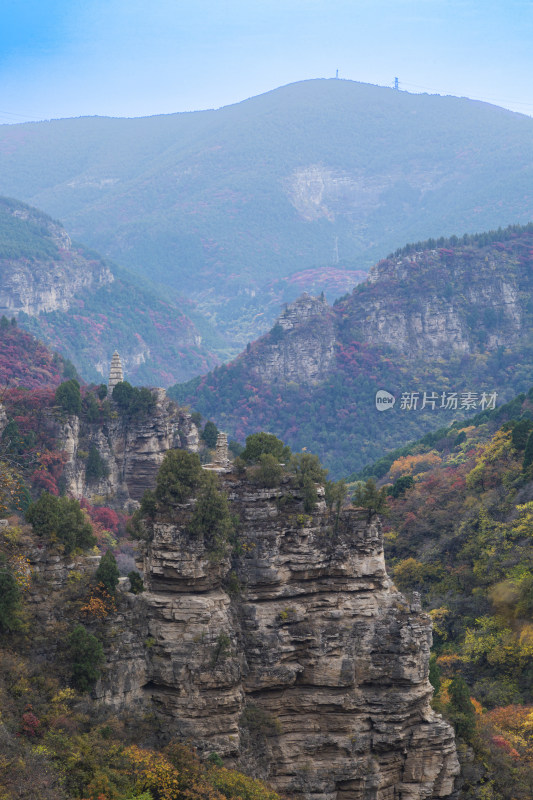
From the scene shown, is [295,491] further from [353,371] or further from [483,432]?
[353,371]

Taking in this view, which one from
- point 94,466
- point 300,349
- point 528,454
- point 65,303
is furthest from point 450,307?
point 528,454

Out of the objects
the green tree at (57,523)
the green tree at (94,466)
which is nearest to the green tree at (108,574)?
the green tree at (57,523)

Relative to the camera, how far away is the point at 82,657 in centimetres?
3225

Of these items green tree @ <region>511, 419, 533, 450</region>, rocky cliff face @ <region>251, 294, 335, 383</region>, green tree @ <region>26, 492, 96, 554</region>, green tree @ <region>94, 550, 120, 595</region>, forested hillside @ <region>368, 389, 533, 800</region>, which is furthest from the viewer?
rocky cliff face @ <region>251, 294, 335, 383</region>

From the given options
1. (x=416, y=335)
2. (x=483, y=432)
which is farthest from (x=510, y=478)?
(x=416, y=335)

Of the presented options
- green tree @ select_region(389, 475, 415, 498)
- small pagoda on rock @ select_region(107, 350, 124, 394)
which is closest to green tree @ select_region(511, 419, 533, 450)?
green tree @ select_region(389, 475, 415, 498)

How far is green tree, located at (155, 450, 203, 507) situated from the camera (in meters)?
35.8

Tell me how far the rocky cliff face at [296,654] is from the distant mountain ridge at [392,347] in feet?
304

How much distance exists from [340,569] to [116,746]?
431 inches

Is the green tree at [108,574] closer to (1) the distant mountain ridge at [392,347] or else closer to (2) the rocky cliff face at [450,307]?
(1) the distant mountain ridge at [392,347]

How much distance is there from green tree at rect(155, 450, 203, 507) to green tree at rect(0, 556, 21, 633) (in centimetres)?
664

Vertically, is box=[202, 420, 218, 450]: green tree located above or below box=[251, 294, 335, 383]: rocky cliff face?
below

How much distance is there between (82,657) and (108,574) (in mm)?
3020

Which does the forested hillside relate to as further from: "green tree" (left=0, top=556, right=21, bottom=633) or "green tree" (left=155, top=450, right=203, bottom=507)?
"green tree" (left=0, top=556, right=21, bottom=633)
